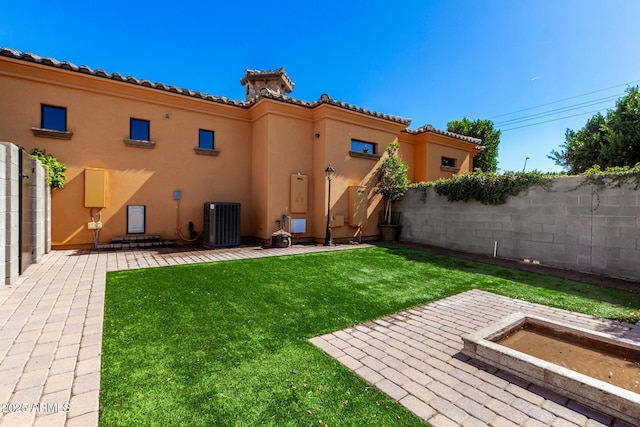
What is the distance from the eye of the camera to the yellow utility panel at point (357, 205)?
1023 cm

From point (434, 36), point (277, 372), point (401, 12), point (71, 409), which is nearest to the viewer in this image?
point (71, 409)

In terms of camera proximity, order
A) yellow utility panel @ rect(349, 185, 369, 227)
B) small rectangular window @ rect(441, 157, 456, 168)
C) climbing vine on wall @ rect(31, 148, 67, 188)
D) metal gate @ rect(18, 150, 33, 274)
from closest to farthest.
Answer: metal gate @ rect(18, 150, 33, 274), climbing vine on wall @ rect(31, 148, 67, 188), yellow utility panel @ rect(349, 185, 369, 227), small rectangular window @ rect(441, 157, 456, 168)

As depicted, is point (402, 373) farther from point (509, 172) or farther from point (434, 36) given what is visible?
point (434, 36)

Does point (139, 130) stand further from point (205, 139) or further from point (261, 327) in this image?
point (261, 327)

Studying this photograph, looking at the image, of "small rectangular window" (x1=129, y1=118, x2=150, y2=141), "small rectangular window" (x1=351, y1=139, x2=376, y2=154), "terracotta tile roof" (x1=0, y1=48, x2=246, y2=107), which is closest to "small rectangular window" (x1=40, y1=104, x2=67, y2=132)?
"terracotta tile roof" (x1=0, y1=48, x2=246, y2=107)

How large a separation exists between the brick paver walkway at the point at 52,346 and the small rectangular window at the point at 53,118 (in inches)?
159

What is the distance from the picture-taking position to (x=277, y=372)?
2.45m

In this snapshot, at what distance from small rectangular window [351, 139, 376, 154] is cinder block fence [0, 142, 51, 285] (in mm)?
8723

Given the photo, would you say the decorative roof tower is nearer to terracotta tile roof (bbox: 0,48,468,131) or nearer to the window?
terracotta tile roof (bbox: 0,48,468,131)

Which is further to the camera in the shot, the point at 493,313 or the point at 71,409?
the point at 493,313

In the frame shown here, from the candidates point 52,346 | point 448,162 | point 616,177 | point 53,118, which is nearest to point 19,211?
point 52,346

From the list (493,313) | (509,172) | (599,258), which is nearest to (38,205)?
(493,313)

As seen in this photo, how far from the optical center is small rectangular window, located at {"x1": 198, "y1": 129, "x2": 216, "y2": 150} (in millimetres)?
9484

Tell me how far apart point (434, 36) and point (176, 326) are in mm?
11483
